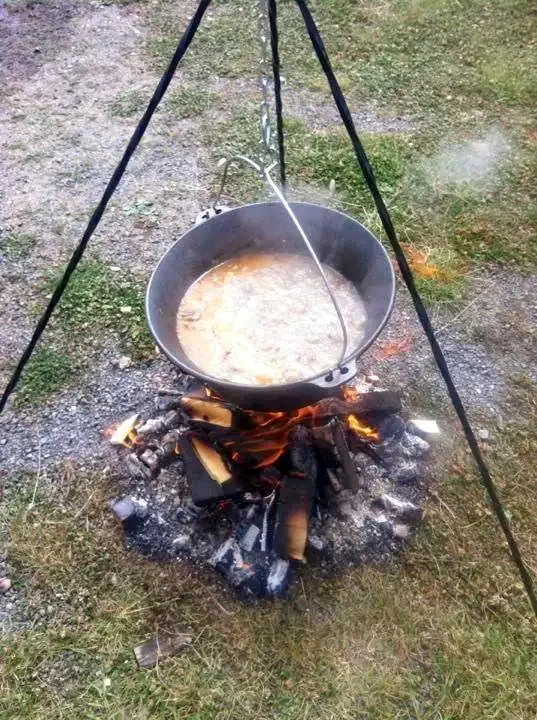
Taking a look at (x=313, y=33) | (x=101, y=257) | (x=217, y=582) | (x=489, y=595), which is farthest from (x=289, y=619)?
(x=101, y=257)

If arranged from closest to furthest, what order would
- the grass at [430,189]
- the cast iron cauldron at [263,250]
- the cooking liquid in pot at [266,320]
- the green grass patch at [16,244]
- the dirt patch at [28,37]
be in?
the cast iron cauldron at [263,250], the cooking liquid in pot at [266,320], the grass at [430,189], the green grass patch at [16,244], the dirt patch at [28,37]

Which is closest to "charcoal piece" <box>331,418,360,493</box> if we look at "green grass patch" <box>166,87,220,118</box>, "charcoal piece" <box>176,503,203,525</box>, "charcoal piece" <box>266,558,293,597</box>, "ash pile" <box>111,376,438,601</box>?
"ash pile" <box>111,376,438,601</box>

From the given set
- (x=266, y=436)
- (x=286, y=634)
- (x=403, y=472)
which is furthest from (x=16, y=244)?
(x=286, y=634)

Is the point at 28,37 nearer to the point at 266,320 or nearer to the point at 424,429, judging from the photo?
the point at 266,320

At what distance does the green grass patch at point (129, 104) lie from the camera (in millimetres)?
4883

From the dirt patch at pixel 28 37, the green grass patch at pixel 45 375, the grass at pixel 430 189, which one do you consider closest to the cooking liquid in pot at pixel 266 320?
the green grass patch at pixel 45 375

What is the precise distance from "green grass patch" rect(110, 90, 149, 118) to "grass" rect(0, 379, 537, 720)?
132 inches

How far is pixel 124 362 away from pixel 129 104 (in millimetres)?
2642

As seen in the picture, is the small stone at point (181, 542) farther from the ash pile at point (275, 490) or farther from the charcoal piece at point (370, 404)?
the charcoal piece at point (370, 404)

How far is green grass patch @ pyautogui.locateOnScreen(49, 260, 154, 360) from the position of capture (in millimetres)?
3443

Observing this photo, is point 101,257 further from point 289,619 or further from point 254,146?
point 289,619

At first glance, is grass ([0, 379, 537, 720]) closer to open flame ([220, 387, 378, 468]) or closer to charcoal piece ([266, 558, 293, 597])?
charcoal piece ([266, 558, 293, 597])

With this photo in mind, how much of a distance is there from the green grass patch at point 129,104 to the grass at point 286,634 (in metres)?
3.37

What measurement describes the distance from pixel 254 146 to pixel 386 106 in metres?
1.14
